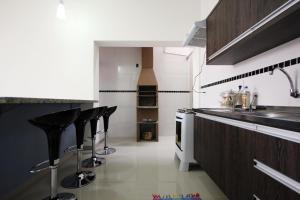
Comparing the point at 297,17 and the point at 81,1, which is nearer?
the point at 297,17

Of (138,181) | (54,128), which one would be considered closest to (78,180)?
(138,181)

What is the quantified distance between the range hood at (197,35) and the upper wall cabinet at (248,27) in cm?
13

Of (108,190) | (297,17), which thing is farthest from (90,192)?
(297,17)

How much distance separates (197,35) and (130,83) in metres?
2.74

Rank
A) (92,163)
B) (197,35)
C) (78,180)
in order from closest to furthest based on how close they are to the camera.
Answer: (78,180)
(92,163)
(197,35)

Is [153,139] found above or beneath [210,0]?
beneath

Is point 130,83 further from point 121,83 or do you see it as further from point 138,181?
point 138,181

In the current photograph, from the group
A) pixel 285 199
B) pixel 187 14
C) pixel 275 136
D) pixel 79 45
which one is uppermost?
pixel 187 14

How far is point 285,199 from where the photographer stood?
0.91m

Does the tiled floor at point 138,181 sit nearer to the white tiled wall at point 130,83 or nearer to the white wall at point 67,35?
the white wall at point 67,35

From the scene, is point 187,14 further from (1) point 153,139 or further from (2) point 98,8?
(1) point 153,139

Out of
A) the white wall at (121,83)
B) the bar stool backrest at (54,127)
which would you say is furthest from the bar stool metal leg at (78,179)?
the white wall at (121,83)

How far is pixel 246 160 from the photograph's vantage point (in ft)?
4.09

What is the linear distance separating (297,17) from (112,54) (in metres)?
4.69
